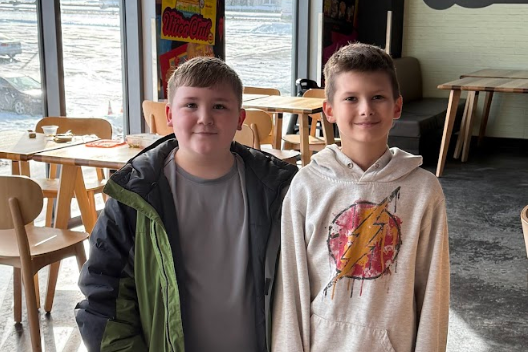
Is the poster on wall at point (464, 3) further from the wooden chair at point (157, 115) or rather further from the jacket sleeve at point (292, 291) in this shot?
the jacket sleeve at point (292, 291)

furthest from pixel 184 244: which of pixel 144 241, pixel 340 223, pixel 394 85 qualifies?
pixel 394 85

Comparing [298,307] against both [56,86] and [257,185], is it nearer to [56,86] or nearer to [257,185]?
[257,185]

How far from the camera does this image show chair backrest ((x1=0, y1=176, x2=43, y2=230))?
8.53 feet

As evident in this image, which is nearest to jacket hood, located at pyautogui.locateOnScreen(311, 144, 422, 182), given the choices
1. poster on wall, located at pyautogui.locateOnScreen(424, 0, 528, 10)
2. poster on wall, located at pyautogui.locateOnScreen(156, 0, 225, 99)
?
poster on wall, located at pyautogui.locateOnScreen(156, 0, 225, 99)

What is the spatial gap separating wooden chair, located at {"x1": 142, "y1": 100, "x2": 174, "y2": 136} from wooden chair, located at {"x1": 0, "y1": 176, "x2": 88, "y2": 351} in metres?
1.58

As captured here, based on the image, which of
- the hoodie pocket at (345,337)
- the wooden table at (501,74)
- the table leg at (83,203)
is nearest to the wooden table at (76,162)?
the table leg at (83,203)

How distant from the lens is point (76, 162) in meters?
3.21

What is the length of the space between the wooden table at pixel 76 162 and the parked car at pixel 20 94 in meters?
1.23

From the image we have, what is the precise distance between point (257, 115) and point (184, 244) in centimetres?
303

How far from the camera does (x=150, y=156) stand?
1.62 meters

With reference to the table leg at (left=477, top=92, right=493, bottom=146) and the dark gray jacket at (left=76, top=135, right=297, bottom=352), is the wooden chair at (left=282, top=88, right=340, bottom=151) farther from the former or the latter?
the dark gray jacket at (left=76, top=135, right=297, bottom=352)

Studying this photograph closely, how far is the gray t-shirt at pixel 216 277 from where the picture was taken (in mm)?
1549

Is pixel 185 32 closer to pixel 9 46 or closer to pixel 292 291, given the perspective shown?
pixel 9 46

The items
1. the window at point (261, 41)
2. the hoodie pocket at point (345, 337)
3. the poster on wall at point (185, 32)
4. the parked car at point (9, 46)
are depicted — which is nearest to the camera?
the hoodie pocket at point (345, 337)
